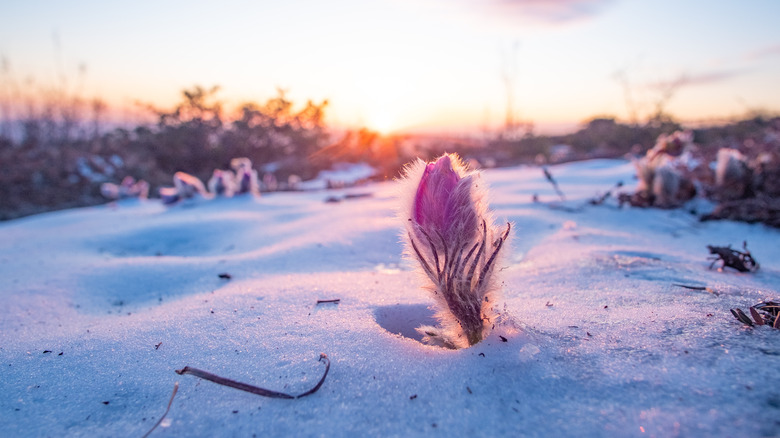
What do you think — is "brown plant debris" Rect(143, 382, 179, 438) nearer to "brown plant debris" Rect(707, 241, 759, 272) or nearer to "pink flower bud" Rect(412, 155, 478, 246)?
"pink flower bud" Rect(412, 155, 478, 246)

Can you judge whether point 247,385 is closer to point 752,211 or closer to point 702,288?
point 702,288

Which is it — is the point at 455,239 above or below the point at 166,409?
above

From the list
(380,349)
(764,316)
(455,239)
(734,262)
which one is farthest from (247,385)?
(734,262)

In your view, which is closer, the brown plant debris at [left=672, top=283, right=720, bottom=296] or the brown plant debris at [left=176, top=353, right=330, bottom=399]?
the brown plant debris at [left=176, top=353, right=330, bottom=399]

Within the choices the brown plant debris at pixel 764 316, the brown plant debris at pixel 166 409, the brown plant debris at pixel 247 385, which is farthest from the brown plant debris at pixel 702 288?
the brown plant debris at pixel 166 409

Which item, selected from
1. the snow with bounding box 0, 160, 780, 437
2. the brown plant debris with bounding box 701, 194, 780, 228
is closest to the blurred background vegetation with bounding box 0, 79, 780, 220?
the brown plant debris with bounding box 701, 194, 780, 228

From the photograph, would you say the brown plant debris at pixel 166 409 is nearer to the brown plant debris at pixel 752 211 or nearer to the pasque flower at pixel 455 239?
the pasque flower at pixel 455 239

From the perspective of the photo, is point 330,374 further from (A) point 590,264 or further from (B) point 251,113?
(B) point 251,113
